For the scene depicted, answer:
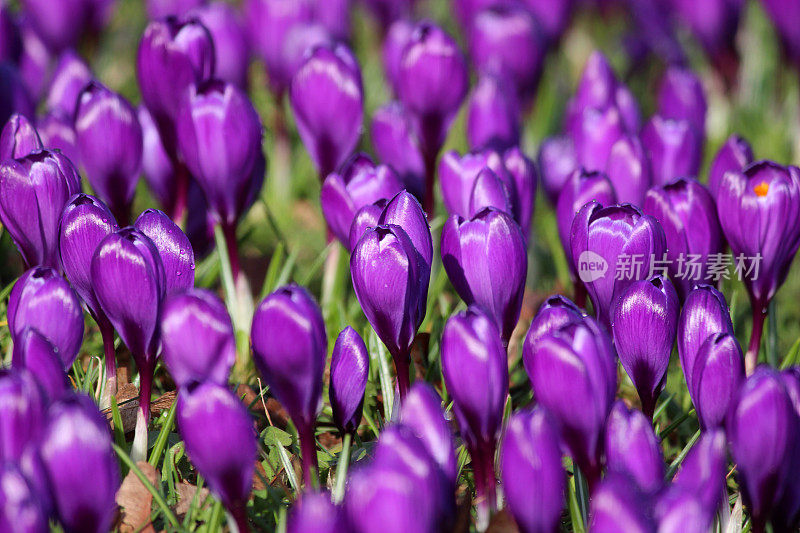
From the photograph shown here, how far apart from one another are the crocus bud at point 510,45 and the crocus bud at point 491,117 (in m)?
0.62

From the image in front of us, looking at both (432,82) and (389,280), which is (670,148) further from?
(389,280)

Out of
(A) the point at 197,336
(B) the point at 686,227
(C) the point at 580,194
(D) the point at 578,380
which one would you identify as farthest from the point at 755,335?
(A) the point at 197,336

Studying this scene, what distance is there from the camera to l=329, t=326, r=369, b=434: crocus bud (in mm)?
1873

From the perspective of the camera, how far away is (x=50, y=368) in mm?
1641

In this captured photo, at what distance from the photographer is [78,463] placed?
1457mm

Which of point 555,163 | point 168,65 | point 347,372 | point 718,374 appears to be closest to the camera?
point 718,374

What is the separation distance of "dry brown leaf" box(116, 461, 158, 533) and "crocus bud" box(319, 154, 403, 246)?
817 mm

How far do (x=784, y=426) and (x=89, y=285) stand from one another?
1.33m

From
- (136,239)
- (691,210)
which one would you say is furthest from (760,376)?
(136,239)

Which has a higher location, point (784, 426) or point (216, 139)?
point (216, 139)

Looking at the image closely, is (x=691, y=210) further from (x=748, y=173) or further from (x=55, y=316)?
(x=55, y=316)

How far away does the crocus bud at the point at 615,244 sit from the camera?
199cm

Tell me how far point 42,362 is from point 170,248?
0.37m

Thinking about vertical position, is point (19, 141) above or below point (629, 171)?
above
